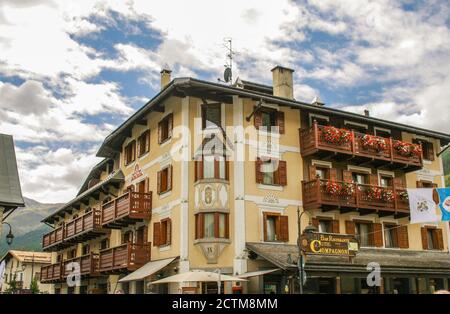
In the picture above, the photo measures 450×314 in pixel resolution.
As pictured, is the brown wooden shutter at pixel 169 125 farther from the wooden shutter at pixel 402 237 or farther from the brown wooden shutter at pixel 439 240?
the brown wooden shutter at pixel 439 240

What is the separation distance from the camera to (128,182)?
1241 inches

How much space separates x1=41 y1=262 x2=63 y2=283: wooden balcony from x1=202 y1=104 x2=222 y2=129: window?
17.8 m

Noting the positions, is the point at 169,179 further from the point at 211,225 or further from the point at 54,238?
the point at 54,238

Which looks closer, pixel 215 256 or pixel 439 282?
pixel 215 256

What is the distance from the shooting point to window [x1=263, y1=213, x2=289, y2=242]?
24.5 meters

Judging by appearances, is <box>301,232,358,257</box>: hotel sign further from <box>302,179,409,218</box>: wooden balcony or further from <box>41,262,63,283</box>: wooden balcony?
<box>41,262,63,283</box>: wooden balcony

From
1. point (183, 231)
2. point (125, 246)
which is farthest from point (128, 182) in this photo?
point (183, 231)

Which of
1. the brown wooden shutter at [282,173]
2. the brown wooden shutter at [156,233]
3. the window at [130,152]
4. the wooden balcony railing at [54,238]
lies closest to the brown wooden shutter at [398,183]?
the brown wooden shutter at [282,173]

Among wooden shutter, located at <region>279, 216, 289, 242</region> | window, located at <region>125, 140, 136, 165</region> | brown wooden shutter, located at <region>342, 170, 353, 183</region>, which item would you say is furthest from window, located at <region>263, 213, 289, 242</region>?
window, located at <region>125, 140, 136, 165</region>
